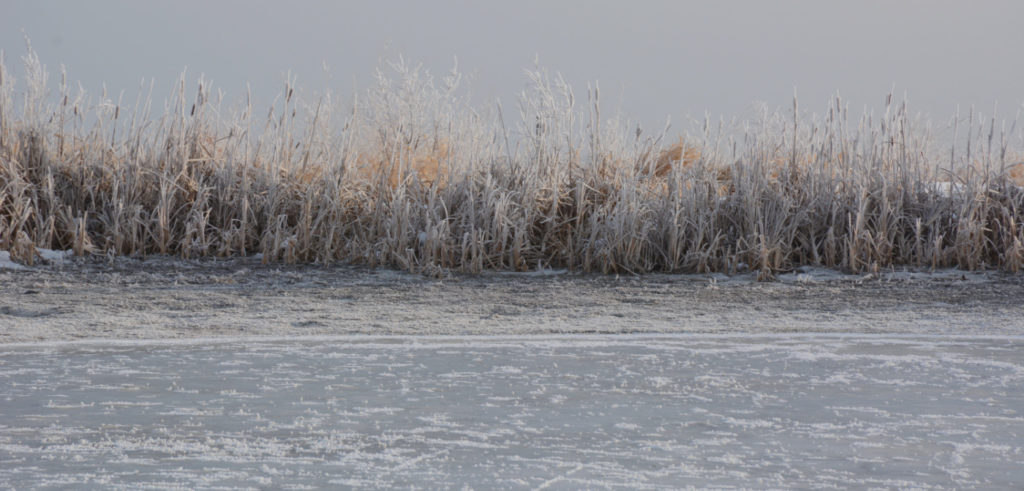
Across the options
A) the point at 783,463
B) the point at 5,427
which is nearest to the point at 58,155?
the point at 5,427

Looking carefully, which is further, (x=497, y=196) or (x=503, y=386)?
(x=497, y=196)

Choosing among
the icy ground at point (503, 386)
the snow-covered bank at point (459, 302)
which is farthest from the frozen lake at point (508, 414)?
the snow-covered bank at point (459, 302)

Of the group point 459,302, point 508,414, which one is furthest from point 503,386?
point 459,302

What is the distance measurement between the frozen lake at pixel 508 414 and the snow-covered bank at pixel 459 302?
415mm

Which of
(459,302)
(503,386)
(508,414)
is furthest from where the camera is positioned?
(459,302)

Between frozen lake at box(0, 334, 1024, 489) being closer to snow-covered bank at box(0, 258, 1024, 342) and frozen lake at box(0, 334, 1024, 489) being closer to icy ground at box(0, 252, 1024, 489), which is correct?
icy ground at box(0, 252, 1024, 489)

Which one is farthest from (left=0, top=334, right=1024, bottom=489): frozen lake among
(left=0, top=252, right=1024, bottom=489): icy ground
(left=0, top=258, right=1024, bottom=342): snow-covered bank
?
(left=0, top=258, right=1024, bottom=342): snow-covered bank

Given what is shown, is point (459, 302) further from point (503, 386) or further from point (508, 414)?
point (508, 414)

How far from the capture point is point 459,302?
422 cm

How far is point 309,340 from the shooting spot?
3.24m

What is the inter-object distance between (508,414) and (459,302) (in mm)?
2059

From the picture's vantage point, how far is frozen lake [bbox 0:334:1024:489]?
1747mm

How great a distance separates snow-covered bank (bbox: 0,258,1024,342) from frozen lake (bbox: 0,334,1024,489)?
0.41 metres

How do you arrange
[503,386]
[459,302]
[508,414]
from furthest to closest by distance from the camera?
[459,302]
[503,386]
[508,414]
